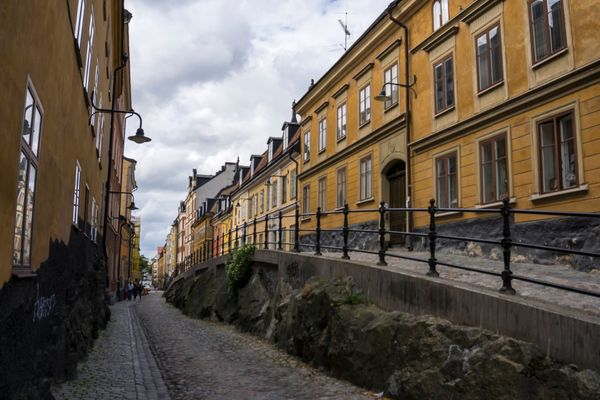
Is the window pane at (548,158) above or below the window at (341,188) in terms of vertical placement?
below

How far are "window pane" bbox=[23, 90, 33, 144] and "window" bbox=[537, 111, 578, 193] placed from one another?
9282 millimetres

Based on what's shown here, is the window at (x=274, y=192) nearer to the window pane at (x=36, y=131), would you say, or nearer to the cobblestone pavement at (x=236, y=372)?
the cobblestone pavement at (x=236, y=372)

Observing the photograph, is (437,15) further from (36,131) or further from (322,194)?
(36,131)

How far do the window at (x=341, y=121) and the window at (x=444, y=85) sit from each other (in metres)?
6.41

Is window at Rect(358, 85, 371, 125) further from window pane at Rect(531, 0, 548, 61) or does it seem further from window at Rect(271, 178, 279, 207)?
window at Rect(271, 178, 279, 207)

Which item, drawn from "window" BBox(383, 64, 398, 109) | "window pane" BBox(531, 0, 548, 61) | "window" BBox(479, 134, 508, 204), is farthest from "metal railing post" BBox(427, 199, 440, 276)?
"window" BBox(383, 64, 398, 109)

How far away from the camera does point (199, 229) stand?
68.2m

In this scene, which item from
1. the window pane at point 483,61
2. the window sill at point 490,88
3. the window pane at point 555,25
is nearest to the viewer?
the window pane at point 555,25

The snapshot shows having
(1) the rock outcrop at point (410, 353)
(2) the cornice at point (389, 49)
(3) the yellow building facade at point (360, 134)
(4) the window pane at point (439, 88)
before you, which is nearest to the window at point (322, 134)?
(3) the yellow building facade at point (360, 134)

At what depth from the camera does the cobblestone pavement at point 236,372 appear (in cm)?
786

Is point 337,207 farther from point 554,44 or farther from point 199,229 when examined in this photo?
point 199,229

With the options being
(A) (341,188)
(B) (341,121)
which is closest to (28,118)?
(A) (341,188)

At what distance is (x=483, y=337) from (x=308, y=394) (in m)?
2.87

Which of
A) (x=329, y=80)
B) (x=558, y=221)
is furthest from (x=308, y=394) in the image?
(x=329, y=80)
